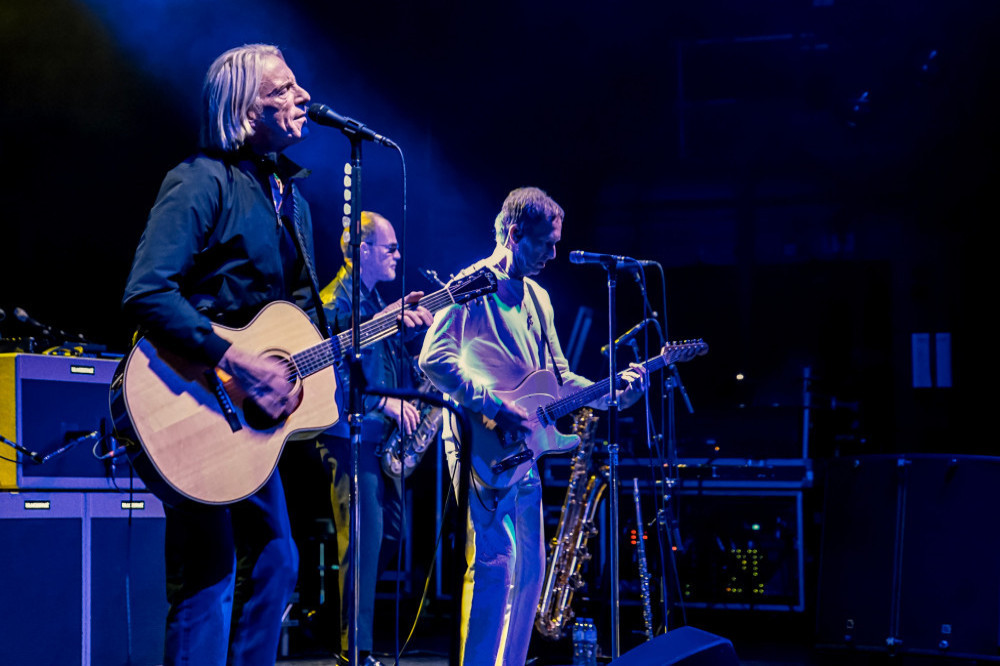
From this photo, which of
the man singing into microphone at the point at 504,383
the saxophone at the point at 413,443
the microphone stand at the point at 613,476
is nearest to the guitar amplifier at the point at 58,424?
the saxophone at the point at 413,443

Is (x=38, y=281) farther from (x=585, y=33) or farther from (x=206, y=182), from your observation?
(x=585, y=33)

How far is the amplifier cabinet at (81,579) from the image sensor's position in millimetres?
4684

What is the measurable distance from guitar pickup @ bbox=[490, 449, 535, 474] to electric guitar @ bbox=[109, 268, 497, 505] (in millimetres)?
1186

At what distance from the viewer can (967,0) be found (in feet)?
30.3

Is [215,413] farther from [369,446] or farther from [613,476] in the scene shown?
[369,446]

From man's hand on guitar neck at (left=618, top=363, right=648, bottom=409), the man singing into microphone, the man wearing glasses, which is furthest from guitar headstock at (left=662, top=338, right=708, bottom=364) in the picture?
the man wearing glasses

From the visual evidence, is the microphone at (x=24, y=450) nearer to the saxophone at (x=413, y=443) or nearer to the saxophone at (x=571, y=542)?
the saxophone at (x=413, y=443)

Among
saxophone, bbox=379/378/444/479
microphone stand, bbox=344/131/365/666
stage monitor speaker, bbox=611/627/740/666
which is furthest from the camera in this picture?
saxophone, bbox=379/378/444/479

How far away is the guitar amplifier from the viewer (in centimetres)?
488

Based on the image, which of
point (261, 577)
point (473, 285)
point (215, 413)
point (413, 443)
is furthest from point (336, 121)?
point (413, 443)

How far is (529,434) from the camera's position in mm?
4223

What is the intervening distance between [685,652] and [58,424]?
384 centimetres

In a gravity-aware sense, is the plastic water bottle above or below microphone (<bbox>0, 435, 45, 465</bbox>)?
below

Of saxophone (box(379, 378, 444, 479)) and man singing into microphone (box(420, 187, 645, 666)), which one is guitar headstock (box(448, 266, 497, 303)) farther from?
saxophone (box(379, 378, 444, 479))
